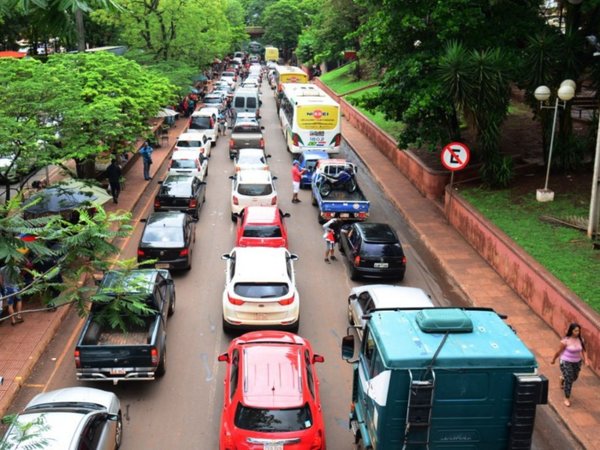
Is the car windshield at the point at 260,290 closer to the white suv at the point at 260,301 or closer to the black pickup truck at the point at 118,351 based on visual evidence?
the white suv at the point at 260,301

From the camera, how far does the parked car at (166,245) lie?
17156 mm

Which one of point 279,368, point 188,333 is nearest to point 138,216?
point 188,333

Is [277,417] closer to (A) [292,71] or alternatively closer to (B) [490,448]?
(B) [490,448]

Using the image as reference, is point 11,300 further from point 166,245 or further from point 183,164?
point 183,164

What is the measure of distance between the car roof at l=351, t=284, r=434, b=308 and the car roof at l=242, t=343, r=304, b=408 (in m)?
3.20

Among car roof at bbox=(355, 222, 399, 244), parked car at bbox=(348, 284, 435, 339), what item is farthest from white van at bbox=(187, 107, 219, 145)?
parked car at bbox=(348, 284, 435, 339)

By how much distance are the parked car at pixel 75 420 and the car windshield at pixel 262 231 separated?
8252 mm

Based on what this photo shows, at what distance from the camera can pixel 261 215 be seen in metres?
18.7

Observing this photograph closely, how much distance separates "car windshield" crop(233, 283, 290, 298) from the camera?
13438 mm

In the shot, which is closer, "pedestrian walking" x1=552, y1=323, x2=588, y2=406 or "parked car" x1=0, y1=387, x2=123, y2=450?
"parked car" x1=0, y1=387, x2=123, y2=450

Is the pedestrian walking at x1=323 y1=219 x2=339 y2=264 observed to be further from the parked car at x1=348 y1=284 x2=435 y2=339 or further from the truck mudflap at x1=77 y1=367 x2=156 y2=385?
the truck mudflap at x1=77 y1=367 x2=156 y2=385

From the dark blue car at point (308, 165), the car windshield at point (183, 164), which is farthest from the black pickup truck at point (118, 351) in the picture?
the dark blue car at point (308, 165)

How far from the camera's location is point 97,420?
9.08 metres

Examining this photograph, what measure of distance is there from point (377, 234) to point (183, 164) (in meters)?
12.0
